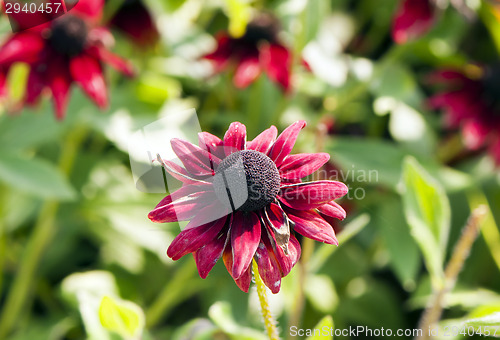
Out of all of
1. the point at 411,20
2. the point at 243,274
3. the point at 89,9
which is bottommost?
the point at 243,274

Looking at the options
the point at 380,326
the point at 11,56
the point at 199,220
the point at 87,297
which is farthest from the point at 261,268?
the point at 380,326

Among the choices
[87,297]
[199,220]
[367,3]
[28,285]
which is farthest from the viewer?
[367,3]

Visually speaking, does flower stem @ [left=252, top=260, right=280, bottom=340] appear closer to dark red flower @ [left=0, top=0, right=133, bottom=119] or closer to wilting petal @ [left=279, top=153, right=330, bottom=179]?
wilting petal @ [left=279, top=153, right=330, bottom=179]

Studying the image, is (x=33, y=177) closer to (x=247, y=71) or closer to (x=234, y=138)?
(x=247, y=71)

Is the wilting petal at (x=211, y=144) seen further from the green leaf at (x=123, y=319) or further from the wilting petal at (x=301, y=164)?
the green leaf at (x=123, y=319)

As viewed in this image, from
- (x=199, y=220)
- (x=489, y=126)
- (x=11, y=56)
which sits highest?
(x=11, y=56)

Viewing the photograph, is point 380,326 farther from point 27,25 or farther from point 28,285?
point 27,25

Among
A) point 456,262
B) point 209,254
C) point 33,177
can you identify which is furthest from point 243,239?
point 33,177
